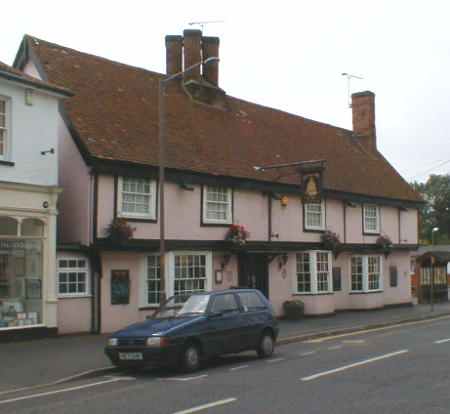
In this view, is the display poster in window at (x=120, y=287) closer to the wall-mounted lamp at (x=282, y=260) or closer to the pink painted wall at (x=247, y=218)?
the pink painted wall at (x=247, y=218)

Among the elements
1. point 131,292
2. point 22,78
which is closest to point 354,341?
point 131,292

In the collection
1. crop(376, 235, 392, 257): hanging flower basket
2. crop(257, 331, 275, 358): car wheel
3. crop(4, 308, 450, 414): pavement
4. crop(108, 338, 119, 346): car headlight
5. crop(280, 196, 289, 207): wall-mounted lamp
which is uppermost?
crop(280, 196, 289, 207): wall-mounted lamp

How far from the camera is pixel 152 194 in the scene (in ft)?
70.4

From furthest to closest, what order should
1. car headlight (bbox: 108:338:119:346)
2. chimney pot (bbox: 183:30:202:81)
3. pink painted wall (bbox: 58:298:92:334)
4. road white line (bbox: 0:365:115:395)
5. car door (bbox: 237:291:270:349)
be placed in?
chimney pot (bbox: 183:30:202:81), pink painted wall (bbox: 58:298:92:334), car door (bbox: 237:291:270:349), car headlight (bbox: 108:338:119:346), road white line (bbox: 0:365:115:395)

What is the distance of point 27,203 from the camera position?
59.6 feet

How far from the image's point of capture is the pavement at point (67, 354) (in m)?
13.0

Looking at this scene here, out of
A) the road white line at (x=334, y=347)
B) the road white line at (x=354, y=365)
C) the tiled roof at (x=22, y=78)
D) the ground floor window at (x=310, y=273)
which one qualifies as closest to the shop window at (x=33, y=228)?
the tiled roof at (x=22, y=78)

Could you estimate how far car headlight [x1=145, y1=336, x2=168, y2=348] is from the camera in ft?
42.4

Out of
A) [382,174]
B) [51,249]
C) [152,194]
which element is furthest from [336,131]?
[51,249]

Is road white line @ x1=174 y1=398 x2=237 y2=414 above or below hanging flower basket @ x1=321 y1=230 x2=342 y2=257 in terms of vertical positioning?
below

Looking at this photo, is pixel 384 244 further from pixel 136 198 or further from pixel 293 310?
pixel 136 198

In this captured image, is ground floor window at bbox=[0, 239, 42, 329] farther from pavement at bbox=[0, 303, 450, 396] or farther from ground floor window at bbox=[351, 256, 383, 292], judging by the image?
ground floor window at bbox=[351, 256, 383, 292]

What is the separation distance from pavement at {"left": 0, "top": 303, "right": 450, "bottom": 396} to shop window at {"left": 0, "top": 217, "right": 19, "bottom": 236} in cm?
→ 292

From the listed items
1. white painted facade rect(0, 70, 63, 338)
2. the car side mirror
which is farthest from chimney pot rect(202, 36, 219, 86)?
the car side mirror
